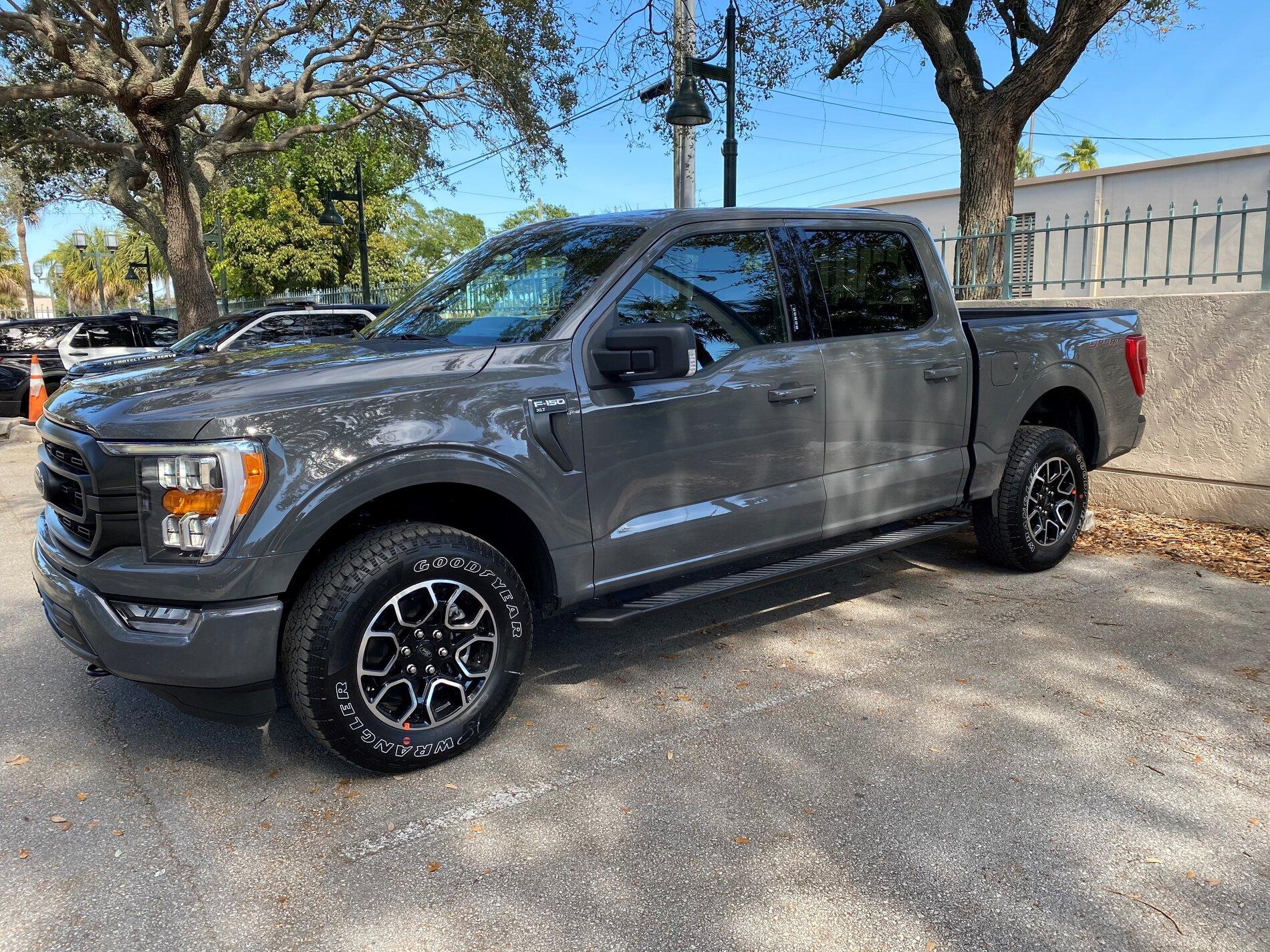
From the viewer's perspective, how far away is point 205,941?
253 cm

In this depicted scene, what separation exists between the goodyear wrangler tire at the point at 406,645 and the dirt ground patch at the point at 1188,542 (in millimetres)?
4540

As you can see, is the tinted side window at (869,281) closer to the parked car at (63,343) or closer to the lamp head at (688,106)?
the lamp head at (688,106)

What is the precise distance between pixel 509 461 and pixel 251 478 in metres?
0.90

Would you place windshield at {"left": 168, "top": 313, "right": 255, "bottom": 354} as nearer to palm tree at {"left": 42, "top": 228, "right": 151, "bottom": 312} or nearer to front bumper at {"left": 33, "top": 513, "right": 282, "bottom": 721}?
front bumper at {"left": 33, "top": 513, "right": 282, "bottom": 721}

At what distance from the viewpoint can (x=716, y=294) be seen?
4.16 meters

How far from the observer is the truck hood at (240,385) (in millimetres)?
2998

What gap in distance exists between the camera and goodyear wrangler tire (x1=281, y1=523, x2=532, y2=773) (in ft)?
10.2

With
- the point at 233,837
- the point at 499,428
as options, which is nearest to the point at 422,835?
the point at 233,837

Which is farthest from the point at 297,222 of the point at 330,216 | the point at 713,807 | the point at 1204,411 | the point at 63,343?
the point at 713,807

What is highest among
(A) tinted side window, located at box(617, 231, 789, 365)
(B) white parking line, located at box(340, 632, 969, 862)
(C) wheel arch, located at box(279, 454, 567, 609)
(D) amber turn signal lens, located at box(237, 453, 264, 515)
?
(A) tinted side window, located at box(617, 231, 789, 365)

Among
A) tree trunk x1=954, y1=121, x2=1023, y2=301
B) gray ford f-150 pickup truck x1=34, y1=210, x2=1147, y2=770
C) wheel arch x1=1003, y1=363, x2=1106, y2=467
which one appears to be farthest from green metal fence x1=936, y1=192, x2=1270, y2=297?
gray ford f-150 pickup truck x1=34, y1=210, x2=1147, y2=770

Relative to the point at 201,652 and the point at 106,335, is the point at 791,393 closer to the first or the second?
the point at 201,652

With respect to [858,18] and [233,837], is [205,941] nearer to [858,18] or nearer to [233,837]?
[233,837]

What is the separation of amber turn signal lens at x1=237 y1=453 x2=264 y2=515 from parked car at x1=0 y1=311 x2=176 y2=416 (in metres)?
14.0
